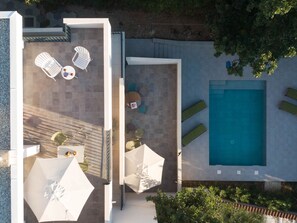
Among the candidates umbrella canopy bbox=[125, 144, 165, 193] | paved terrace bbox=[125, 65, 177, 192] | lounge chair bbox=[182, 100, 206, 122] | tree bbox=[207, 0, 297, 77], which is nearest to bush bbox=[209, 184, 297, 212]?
paved terrace bbox=[125, 65, 177, 192]

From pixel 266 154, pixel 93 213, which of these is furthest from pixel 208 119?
pixel 93 213

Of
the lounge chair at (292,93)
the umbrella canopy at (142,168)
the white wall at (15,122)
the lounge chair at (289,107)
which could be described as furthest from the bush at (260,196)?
the white wall at (15,122)

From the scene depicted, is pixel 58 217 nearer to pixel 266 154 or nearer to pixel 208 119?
pixel 208 119

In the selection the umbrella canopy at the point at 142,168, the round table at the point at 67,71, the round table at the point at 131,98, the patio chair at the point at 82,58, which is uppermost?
the patio chair at the point at 82,58

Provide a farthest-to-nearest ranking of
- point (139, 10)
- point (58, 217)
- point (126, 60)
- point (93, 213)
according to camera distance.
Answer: point (139, 10) < point (126, 60) < point (93, 213) < point (58, 217)

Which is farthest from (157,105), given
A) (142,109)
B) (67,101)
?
(67,101)

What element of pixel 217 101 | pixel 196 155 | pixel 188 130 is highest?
pixel 217 101

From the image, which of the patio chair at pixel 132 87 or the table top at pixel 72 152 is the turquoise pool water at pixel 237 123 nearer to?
the patio chair at pixel 132 87
